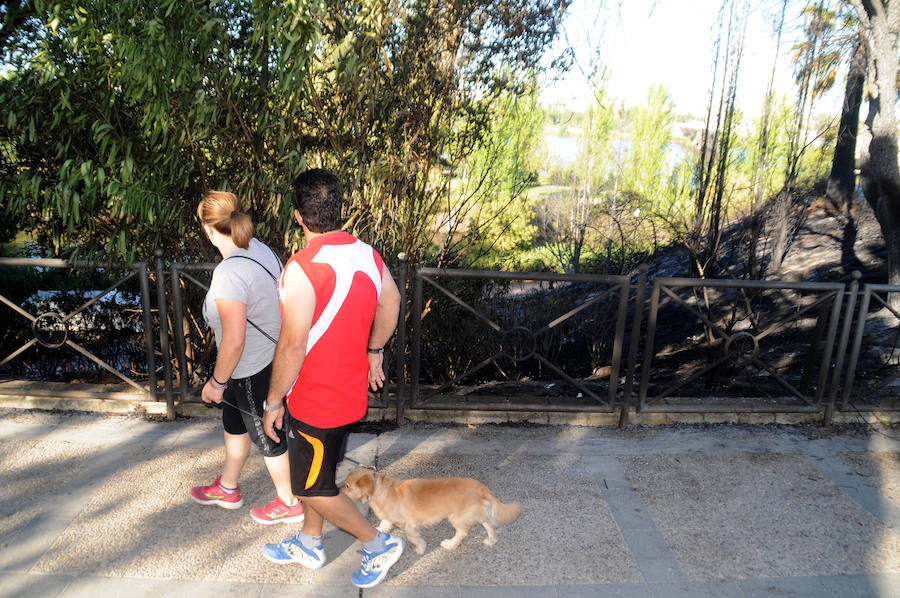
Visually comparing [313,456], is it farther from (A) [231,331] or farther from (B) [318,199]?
(B) [318,199]

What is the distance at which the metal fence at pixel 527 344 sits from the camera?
4289 mm

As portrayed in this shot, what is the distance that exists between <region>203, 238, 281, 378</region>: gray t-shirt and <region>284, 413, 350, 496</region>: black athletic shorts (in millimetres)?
462

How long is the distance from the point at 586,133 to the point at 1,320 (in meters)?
39.8

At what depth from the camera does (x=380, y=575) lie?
106 inches

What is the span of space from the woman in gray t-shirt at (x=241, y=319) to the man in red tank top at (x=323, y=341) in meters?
0.38

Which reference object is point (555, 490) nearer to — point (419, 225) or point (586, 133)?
point (419, 225)

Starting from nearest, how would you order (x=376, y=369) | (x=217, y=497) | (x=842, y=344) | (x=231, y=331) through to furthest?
1. (x=231, y=331)
2. (x=376, y=369)
3. (x=217, y=497)
4. (x=842, y=344)

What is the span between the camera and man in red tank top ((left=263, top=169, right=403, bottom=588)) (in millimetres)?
2252

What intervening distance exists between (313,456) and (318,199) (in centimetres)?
106

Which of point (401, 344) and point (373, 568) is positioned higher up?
point (401, 344)

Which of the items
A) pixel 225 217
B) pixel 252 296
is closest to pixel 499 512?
pixel 252 296

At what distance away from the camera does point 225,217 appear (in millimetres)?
2736

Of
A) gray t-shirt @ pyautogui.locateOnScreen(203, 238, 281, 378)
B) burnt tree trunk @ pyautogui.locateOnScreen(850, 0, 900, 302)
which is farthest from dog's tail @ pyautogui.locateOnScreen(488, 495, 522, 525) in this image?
burnt tree trunk @ pyautogui.locateOnScreen(850, 0, 900, 302)

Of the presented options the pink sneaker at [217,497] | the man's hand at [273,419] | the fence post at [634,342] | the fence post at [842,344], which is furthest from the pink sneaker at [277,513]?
the fence post at [842,344]
